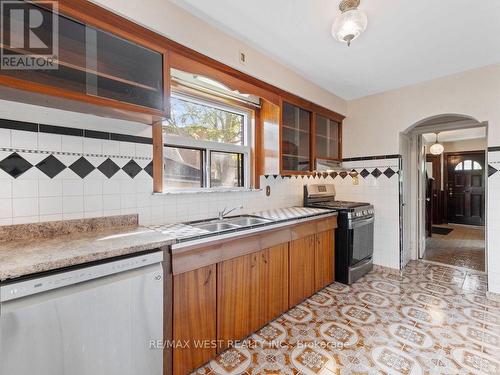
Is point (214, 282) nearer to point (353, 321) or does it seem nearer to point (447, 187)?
point (353, 321)

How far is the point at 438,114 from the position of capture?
3.04m

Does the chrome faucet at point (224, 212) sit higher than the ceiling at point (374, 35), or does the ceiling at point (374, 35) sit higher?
the ceiling at point (374, 35)

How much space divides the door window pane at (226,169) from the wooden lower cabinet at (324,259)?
1.13 meters

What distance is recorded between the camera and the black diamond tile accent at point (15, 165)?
1.42 metres

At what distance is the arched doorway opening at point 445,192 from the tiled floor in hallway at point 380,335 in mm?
978

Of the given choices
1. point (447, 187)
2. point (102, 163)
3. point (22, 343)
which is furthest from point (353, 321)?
point (447, 187)

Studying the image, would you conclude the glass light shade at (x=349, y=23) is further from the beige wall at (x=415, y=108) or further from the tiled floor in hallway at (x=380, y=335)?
the tiled floor in hallway at (x=380, y=335)

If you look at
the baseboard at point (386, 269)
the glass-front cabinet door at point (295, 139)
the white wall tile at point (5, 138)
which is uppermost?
the glass-front cabinet door at point (295, 139)

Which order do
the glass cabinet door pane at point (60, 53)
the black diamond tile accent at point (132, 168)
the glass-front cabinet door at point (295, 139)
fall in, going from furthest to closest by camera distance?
the glass-front cabinet door at point (295, 139) < the black diamond tile accent at point (132, 168) < the glass cabinet door pane at point (60, 53)

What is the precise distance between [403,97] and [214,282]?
3.39 meters

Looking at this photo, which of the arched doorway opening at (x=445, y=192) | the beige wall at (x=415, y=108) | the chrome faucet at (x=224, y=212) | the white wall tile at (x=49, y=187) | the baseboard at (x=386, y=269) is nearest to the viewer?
the white wall tile at (x=49, y=187)

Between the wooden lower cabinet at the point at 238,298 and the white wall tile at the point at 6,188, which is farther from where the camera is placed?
the wooden lower cabinet at the point at 238,298

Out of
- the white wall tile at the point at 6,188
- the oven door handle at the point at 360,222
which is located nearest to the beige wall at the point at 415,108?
the oven door handle at the point at 360,222

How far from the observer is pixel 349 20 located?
68.1 inches
